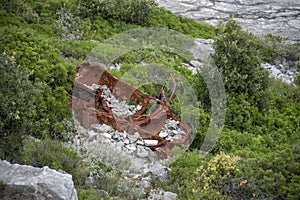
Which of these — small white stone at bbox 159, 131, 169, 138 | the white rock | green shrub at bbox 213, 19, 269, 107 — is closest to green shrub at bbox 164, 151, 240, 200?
the white rock

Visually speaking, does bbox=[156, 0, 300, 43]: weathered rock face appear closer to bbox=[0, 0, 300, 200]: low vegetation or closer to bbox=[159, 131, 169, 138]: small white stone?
bbox=[0, 0, 300, 200]: low vegetation

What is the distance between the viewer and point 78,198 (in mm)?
4703

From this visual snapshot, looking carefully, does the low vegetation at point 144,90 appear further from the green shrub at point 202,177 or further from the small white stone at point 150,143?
the small white stone at point 150,143

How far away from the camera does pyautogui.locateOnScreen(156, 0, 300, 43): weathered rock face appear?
47.6ft

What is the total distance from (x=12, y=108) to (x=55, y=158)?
937 millimetres

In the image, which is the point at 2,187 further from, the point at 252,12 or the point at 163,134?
the point at 252,12

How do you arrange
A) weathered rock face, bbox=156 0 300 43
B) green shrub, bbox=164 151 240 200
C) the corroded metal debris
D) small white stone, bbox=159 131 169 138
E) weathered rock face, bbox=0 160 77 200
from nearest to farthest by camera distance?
1. weathered rock face, bbox=0 160 77 200
2. green shrub, bbox=164 151 240 200
3. the corroded metal debris
4. small white stone, bbox=159 131 169 138
5. weathered rock face, bbox=156 0 300 43

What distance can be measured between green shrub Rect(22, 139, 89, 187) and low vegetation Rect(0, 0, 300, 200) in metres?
0.01

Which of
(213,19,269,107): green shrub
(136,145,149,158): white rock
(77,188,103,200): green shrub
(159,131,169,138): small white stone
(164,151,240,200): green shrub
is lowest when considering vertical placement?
(136,145,149,158): white rock

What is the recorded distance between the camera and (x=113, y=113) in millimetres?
7199

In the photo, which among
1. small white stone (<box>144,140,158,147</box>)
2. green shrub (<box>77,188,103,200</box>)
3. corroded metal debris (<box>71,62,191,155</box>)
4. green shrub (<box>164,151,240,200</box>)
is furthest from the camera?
corroded metal debris (<box>71,62,191,155</box>)

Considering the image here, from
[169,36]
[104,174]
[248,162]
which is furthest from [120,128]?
[169,36]

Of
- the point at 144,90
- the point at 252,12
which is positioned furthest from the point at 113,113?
the point at 252,12

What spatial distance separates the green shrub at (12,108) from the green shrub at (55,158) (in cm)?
28
